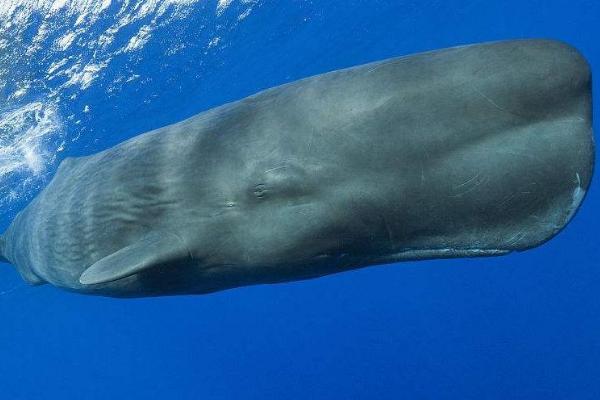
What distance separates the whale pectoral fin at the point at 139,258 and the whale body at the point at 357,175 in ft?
0.06

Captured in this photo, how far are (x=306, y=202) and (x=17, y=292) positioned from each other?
132 feet

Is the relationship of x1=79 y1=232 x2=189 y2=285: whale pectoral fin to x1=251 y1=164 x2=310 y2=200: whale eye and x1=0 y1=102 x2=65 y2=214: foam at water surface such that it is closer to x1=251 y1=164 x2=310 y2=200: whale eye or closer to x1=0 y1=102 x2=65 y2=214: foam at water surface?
x1=251 y1=164 x2=310 y2=200: whale eye

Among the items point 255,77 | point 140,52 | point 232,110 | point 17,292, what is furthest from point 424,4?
point 17,292

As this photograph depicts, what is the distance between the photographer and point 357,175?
3777 millimetres

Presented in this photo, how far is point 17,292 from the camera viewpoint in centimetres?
3816

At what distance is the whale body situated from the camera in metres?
3.17

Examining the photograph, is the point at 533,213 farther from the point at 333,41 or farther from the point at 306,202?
the point at 333,41

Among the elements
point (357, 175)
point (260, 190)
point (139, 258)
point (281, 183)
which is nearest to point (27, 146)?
point (139, 258)

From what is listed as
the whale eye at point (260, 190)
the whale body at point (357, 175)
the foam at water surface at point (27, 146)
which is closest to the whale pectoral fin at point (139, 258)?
the whale body at point (357, 175)

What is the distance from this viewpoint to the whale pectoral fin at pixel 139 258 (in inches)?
169

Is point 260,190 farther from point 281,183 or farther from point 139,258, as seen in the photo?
point 139,258

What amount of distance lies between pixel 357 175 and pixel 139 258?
78.6 inches

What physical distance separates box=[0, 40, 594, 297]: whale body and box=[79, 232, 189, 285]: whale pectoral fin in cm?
2

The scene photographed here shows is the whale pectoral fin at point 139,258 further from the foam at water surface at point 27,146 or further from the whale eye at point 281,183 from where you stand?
the foam at water surface at point 27,146
